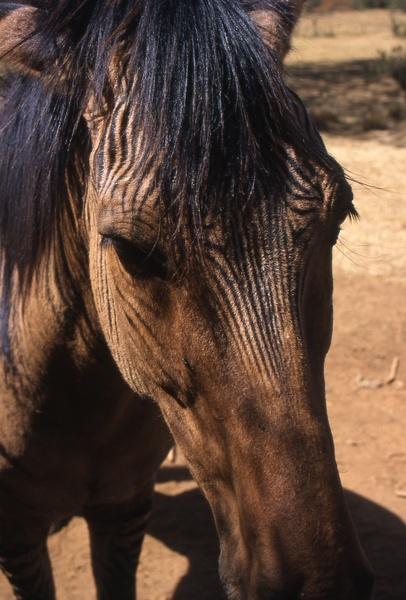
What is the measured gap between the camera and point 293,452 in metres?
1.40

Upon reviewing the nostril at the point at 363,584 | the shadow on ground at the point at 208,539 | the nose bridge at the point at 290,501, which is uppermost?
the nose bridge at the point at 290,501

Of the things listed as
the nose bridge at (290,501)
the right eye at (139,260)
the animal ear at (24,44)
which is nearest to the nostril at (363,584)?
the nose bridge at (290,501)

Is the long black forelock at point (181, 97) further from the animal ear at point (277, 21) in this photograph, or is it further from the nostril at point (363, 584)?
the nostril at point (363, 584)

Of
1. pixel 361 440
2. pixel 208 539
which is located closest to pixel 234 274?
pixel 208 539

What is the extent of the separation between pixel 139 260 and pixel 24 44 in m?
0.74

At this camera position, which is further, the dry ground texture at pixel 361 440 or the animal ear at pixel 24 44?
the dry ground texture at pixel 361 440

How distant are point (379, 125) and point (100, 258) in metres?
10.00

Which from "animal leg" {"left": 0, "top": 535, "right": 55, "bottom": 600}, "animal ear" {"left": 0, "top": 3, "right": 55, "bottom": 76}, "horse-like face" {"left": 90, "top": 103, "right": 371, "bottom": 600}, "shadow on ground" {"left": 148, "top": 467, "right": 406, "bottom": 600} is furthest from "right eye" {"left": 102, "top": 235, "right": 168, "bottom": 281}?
"shadow on ground" {"left": 148, "top": 467, "right": 406, "bottom": 600}

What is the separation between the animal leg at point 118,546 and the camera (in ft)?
9.75

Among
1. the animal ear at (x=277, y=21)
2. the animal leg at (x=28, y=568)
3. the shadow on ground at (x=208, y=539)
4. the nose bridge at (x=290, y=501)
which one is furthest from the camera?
the shadow on ground at (x=208, y=539)

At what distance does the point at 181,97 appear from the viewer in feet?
5.14

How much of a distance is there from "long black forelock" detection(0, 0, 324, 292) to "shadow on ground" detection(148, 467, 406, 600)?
2422mm

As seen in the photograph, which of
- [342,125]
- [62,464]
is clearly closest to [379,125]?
[342,125]

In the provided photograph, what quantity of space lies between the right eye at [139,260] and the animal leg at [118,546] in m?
1.63
